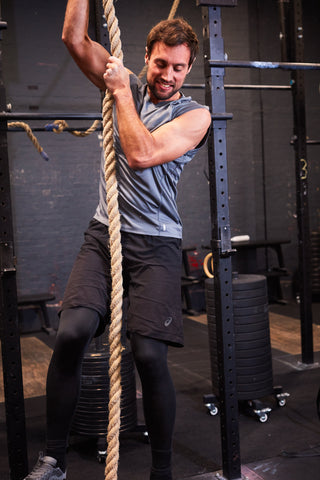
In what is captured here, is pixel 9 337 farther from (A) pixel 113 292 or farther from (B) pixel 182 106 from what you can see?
(B) pixel 182 106

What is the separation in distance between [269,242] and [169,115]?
475 centimetres

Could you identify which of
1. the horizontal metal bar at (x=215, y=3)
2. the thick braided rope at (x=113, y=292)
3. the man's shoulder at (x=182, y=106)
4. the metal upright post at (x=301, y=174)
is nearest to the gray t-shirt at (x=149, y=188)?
the man's shoulder at (x=182, y=106)

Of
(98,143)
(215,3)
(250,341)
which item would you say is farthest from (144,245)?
(98,143)

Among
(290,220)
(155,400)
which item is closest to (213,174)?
(155,400)

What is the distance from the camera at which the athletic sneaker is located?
1674 millimetres

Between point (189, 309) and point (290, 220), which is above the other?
point (290, 220)

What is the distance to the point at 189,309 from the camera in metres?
6.43

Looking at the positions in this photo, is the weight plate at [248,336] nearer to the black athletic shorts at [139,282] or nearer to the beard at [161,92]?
the black athletic shorts at [139,282]

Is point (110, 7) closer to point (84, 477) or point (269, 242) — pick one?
point (84, 477)

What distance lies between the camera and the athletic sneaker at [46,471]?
167cm

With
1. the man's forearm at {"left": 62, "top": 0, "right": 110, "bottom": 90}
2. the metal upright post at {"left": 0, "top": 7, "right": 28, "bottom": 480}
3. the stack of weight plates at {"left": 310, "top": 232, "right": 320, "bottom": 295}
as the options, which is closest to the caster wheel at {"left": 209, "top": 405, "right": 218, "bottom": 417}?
the metal upright post at {"left": 0, "top": 7, "right": 28, "bottom": 480}

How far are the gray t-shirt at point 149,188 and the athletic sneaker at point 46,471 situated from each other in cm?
78

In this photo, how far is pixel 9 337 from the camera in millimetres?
2127

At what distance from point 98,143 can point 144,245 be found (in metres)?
4.39
